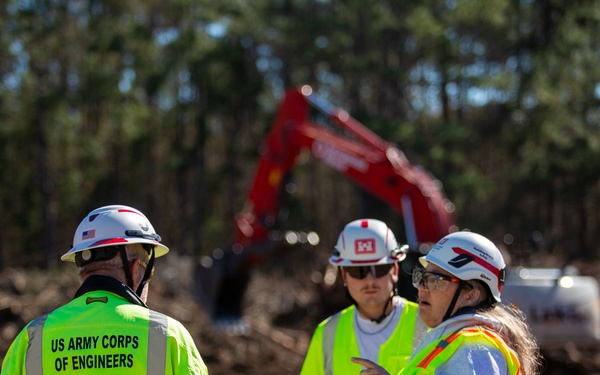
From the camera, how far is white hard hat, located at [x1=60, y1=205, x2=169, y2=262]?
3318 millimetres

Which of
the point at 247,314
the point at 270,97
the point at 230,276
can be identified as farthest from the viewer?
the point at 270,97

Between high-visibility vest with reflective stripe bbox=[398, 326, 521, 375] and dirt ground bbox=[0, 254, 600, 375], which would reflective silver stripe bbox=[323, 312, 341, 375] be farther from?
dirt ground bbox=[0, 254, 600, 375]

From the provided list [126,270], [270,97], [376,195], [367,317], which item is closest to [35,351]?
[126,270]

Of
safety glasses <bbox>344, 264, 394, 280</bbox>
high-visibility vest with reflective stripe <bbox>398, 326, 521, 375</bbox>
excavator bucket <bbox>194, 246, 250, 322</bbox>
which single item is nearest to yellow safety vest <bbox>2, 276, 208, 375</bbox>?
high-visibility vest with reflective stripe <bbox>398, 326, 521, 375</bbox>

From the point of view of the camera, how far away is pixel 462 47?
114ft

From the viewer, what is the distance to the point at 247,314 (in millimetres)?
18312

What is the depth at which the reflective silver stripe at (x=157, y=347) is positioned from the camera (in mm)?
3131

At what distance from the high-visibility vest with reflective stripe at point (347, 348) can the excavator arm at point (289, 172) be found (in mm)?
6715

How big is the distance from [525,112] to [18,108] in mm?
19800

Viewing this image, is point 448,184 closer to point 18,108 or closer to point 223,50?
point 223,50

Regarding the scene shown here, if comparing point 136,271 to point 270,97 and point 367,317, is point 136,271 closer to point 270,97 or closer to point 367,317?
point 367,317

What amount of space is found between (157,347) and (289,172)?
11.0 m

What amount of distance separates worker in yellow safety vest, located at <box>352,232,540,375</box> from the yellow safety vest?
723 millimetres

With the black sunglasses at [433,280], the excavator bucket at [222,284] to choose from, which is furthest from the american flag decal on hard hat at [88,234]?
the excavator bucket at [222,284]
